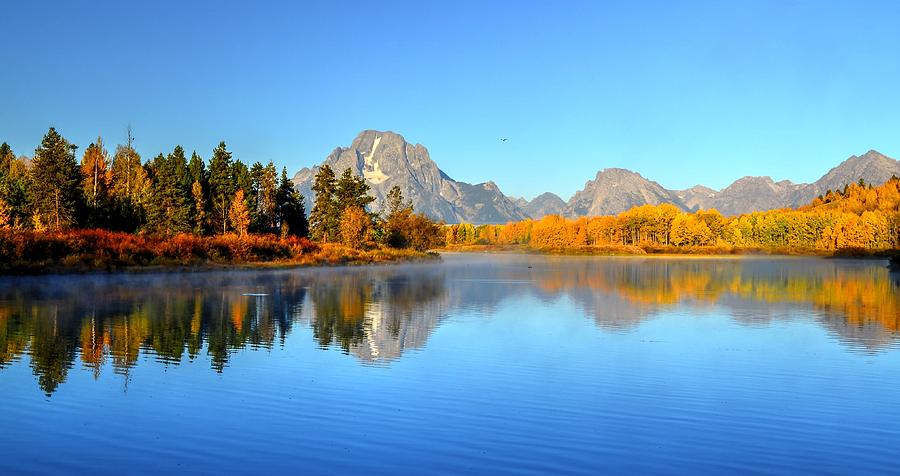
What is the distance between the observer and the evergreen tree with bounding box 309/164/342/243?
310 ft

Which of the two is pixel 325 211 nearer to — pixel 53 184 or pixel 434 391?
pixel 53 184

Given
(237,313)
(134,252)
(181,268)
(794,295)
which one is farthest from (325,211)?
(237,313)

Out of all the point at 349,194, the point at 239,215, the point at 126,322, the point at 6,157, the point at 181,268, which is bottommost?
the point at 126,322

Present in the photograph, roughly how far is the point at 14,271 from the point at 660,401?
37928 mm

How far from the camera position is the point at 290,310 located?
89.7 feet

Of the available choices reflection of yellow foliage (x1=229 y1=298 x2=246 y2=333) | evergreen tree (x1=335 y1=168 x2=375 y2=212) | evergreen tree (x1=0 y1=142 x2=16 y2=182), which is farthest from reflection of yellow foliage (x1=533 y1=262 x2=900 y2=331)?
evergreen tree (x1=0 y1=142 x2=16 y2=182)

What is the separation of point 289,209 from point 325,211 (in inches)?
210

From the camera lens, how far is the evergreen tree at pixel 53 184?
63.9m

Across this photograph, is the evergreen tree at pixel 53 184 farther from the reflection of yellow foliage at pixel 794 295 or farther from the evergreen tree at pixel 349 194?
the reflection of yellow foliage at pixel 794 295

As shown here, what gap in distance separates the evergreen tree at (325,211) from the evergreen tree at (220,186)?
11.0m

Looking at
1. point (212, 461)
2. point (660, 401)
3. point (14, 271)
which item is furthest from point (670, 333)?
point (14, 271)

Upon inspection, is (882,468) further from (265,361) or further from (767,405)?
(265,361)

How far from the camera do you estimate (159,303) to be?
2775 centimetres

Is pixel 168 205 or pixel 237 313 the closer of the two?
pixel 237 313
